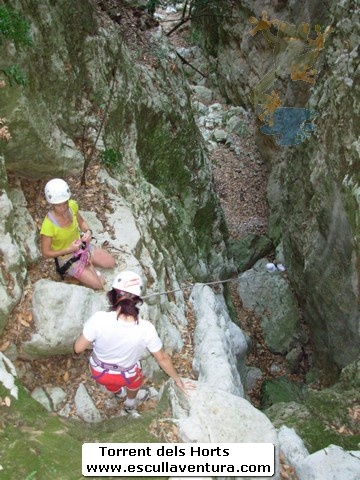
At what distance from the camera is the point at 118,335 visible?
14.8 ft

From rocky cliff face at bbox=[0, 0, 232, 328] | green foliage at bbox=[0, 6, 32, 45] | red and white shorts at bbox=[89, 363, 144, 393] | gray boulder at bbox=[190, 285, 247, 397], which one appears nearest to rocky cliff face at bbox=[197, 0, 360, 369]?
rocky cliff face at bbox=[0, 0, 232, 328]

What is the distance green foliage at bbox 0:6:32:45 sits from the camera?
22.2 ft

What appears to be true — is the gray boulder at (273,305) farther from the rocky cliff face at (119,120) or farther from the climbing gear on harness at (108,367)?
the climbing gear on harness at (108,367)

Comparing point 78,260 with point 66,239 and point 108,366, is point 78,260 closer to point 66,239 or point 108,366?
point 66,239

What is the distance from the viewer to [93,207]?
308 inches

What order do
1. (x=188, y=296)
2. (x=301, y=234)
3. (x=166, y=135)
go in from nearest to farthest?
(x=188, y=296) → (x=166, y=135) → (x=301, y=234)

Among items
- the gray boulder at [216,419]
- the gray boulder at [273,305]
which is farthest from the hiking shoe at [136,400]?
the gray boulder at [273,305]

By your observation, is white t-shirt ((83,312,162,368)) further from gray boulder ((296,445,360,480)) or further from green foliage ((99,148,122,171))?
green foliage ((99,148,122,171))

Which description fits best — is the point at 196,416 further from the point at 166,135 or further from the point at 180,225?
the point at 166,135

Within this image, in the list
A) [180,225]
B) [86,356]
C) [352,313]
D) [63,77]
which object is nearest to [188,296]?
[180,225]

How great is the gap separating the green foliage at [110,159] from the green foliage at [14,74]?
2.06 m

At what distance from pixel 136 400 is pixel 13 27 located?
5.70m

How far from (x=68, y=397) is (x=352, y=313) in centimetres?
689

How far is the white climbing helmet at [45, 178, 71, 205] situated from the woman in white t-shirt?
5.33 ft
